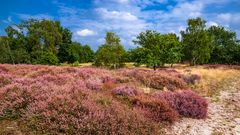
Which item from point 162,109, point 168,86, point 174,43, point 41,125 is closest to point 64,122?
point 41,125

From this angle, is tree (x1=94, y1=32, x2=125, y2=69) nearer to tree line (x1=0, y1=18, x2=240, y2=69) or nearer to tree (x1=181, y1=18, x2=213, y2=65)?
tree line (x1=0, y1=18, x2=240, y2=69)

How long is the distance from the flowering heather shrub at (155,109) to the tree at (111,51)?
26945 millimetres

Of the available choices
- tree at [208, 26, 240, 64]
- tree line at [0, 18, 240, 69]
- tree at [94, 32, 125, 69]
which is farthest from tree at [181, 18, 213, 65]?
tree at [94, 32, 125, 69]

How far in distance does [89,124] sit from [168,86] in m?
8.65

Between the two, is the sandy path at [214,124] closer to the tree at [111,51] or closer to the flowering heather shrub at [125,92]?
the flowering heather shrub at [125,92]

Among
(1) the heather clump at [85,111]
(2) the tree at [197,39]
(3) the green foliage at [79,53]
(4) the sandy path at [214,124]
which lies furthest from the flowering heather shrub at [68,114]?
(3) the green foliage at [79,53]

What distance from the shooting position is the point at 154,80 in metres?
14.7

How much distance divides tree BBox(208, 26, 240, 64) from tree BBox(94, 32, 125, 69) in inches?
1474

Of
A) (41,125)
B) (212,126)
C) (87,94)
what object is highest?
(87,94)

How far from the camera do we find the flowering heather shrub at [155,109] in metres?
7.67

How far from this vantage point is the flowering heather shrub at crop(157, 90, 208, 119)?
8.81 meters

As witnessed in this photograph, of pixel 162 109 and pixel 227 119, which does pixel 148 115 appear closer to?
pixel 162 109

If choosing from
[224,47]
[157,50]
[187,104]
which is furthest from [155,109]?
[224,47]

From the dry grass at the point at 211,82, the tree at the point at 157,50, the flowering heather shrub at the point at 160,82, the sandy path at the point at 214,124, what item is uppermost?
the tree at the point at 157,50
